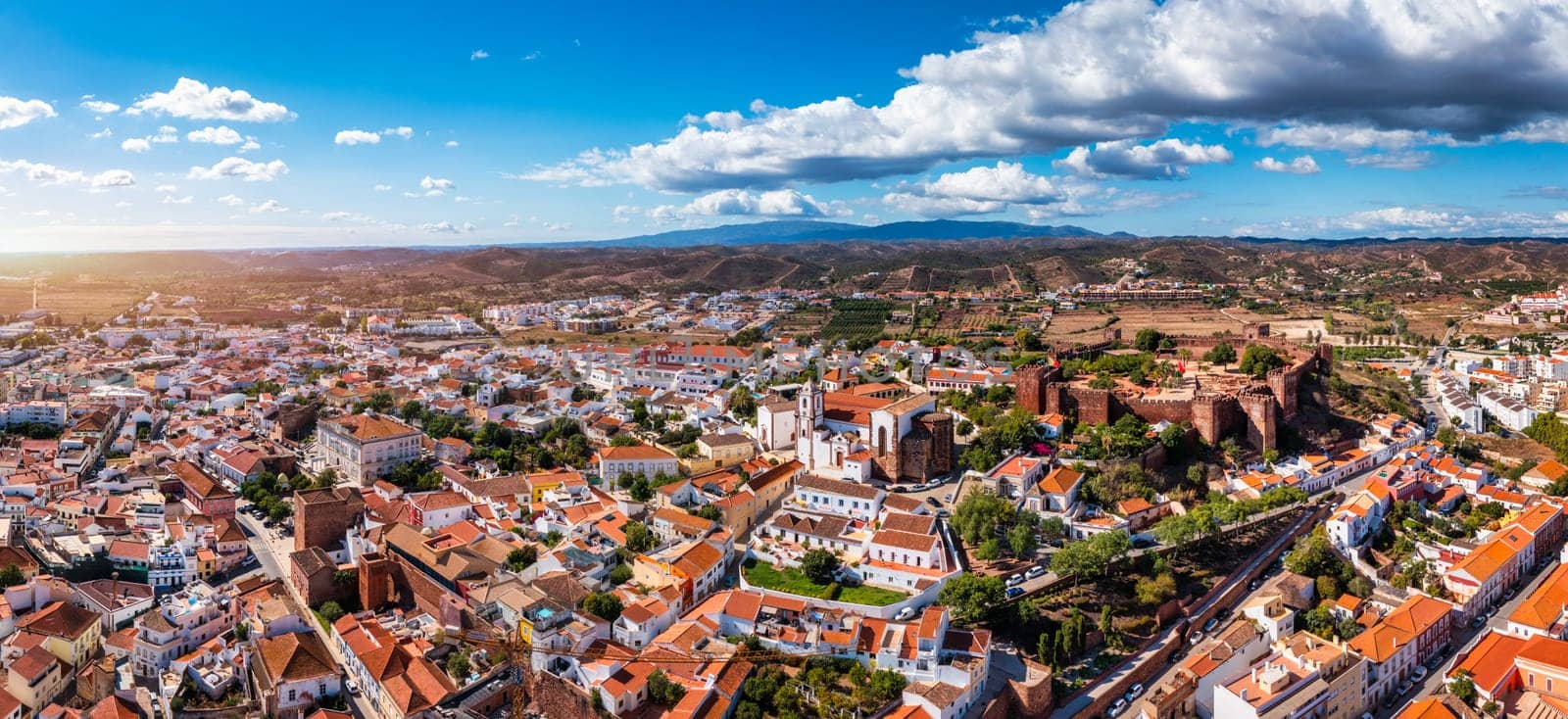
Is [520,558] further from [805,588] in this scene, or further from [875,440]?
[875,440]

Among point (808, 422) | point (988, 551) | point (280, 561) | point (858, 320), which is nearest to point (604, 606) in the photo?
point (988, 551)

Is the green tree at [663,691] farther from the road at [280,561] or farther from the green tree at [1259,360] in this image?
the green tree at [1259,360]

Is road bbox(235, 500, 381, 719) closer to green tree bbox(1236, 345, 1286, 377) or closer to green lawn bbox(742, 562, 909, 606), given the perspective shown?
green lawn bbox(742, 562, 909, 606)

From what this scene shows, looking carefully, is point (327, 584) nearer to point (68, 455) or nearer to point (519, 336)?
point (68, 455)

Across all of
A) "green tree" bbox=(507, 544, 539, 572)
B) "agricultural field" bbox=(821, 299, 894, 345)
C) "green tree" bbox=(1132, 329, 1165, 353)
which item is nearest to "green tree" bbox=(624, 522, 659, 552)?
"green tree" bbox=(507, 544, 539, 572)

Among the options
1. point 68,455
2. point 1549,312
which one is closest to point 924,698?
point 68,455

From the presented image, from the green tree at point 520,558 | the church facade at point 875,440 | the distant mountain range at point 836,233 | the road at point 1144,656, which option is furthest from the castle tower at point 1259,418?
the distant mountain range at point 836,233
